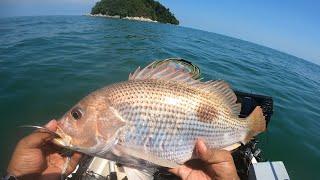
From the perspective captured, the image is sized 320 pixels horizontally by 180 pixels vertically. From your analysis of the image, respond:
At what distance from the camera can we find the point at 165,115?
3.38 metres

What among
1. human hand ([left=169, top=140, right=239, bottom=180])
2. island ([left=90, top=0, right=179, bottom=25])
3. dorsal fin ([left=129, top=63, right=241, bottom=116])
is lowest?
human hand ([left=169, top=140, right=239, bottom=180])

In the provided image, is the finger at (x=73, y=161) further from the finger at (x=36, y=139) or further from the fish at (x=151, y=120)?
the fish at (x=151, y=120)

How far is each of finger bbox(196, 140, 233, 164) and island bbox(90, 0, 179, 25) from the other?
123436 millimetres

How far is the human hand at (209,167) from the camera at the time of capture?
360 centimetres

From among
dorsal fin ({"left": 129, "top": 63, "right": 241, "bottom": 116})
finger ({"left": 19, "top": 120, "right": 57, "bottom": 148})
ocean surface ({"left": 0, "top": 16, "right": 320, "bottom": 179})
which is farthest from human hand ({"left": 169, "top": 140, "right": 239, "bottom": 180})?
ocean surface ({"left": 0, "top": 16, "right": 320, "bottom": 179})

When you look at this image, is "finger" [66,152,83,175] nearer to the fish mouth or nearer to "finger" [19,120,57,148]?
"finger" [19,120,57,148]

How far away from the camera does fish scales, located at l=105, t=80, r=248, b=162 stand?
322cm

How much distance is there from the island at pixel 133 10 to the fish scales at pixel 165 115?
405ft

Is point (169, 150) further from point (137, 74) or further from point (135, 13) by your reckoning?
point (135, 13)

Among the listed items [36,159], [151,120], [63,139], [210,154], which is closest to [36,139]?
[36,159]

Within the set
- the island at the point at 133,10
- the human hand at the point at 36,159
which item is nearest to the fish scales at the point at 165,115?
the human hand at the point at 36,159

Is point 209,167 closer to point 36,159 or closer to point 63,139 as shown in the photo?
point 63,139

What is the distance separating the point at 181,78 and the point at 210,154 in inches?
36.0

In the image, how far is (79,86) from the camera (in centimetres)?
1438
